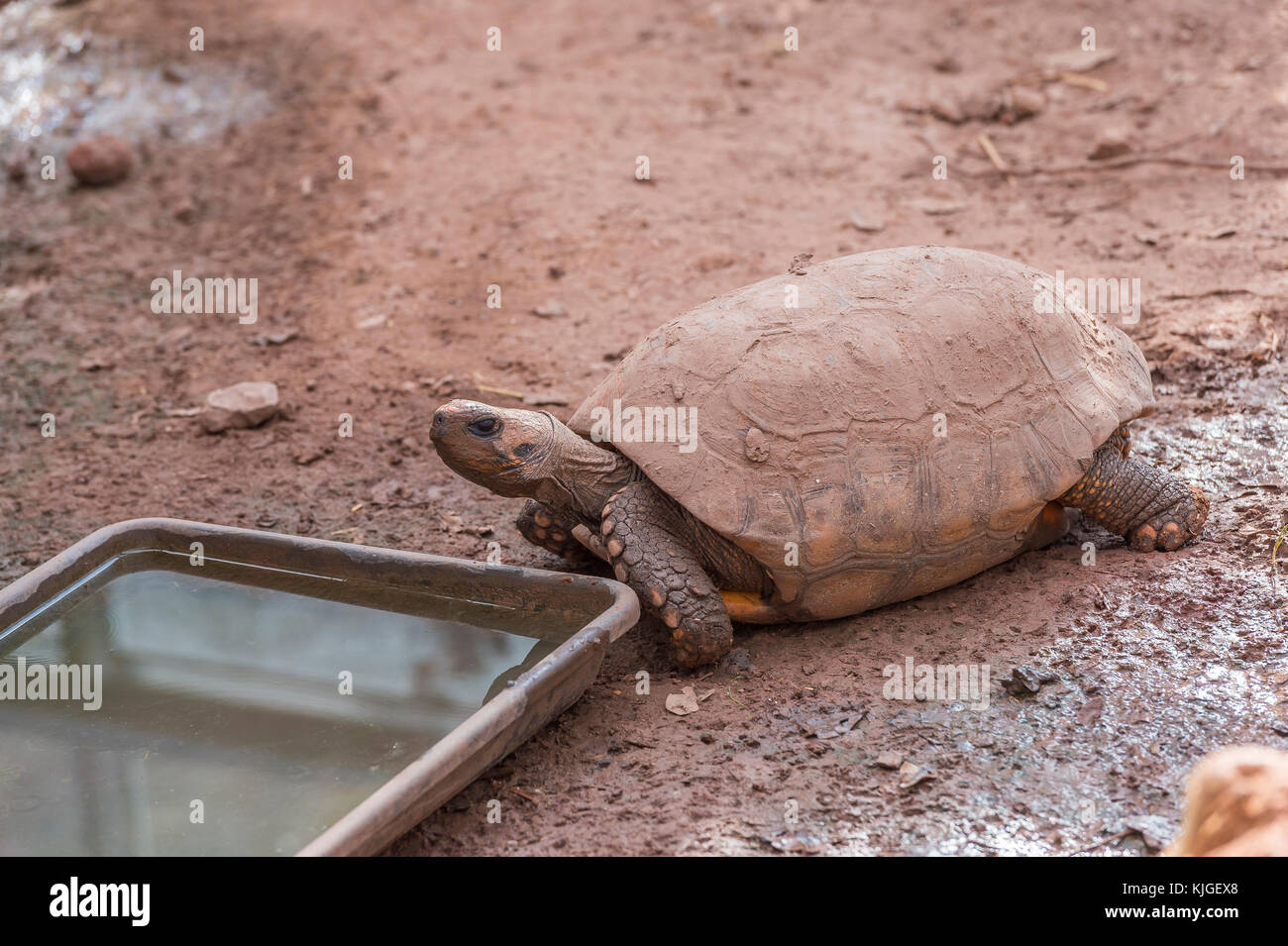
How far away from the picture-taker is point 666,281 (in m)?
7.53

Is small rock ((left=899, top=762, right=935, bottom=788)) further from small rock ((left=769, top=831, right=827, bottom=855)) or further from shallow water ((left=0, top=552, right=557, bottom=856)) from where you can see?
shallow water ((left=0, top=552, right=557, bottom=856))

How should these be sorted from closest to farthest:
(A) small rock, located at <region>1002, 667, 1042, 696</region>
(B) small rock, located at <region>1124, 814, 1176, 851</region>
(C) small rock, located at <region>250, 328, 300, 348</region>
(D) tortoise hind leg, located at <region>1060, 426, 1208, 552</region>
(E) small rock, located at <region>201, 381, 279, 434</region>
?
(B) small rock, located at <region>1124, 814, 1176, 851</region> → (A) small rock, located at <region>1002, 667, 1042, 696</region> → (D) tortoise hind leg, located at <region>1060, 426, 1208, 552</region> → (E) small rock, located at <region>201, 381, 279, 434</region> → (C) small rock, located at <region>250, 328, 300, 348</region>

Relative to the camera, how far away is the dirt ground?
396 cm

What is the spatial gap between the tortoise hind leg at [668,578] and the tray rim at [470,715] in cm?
18

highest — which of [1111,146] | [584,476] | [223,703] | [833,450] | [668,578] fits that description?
[1111,146]

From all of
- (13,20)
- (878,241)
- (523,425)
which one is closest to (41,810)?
(523,425)

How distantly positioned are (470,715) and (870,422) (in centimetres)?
183

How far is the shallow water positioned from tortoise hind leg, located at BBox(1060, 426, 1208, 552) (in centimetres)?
234

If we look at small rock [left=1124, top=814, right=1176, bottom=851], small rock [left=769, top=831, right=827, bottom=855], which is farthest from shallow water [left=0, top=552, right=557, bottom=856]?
small rock [left=1124, top=814, right=1176, bottom=851]

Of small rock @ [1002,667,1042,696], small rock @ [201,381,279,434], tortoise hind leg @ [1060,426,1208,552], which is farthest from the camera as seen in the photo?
small rock @ [201,381,279,434]
